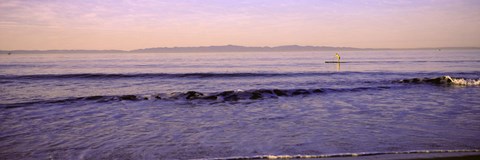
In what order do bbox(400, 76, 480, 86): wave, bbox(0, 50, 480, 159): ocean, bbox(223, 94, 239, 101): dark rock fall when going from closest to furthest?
1. bbox(0, 50, 480, 159): ocean
2. bbox(223, 94, 239, 101): dark rock
3. bbox(400, 76, 480, 86): wave

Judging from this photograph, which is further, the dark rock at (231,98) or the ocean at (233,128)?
the dark rock at (231,98)

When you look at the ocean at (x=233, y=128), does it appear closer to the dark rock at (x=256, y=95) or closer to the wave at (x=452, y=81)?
the dark rock at (x=256, y=95)

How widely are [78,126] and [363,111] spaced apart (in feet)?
27.8

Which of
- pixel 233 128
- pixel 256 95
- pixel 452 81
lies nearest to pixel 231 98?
pixel 256 95

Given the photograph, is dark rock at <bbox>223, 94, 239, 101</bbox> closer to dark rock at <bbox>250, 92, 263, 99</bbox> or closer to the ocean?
the ocean

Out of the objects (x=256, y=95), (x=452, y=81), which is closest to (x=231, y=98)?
(x=256, y=95)

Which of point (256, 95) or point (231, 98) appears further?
point (256, 95)

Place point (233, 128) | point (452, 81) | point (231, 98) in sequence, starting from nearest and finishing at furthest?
point (233, 128), point (231, 98), point (452, 81)

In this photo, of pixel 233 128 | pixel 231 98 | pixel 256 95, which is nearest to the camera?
pixel 233 128

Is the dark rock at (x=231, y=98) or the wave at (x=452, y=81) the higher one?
the wave at (x=452, y=81)

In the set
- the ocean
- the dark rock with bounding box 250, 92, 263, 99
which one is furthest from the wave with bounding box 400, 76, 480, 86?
the dark rock with bounding box 250, 92, 263, 99

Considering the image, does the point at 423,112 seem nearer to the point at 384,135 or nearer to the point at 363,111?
the point at 363,111

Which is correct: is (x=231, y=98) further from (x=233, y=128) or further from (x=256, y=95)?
(x=233, y=128)

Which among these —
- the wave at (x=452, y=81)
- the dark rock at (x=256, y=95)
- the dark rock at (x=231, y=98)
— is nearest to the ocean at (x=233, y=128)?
the dark rock at (x=231, y=98)
